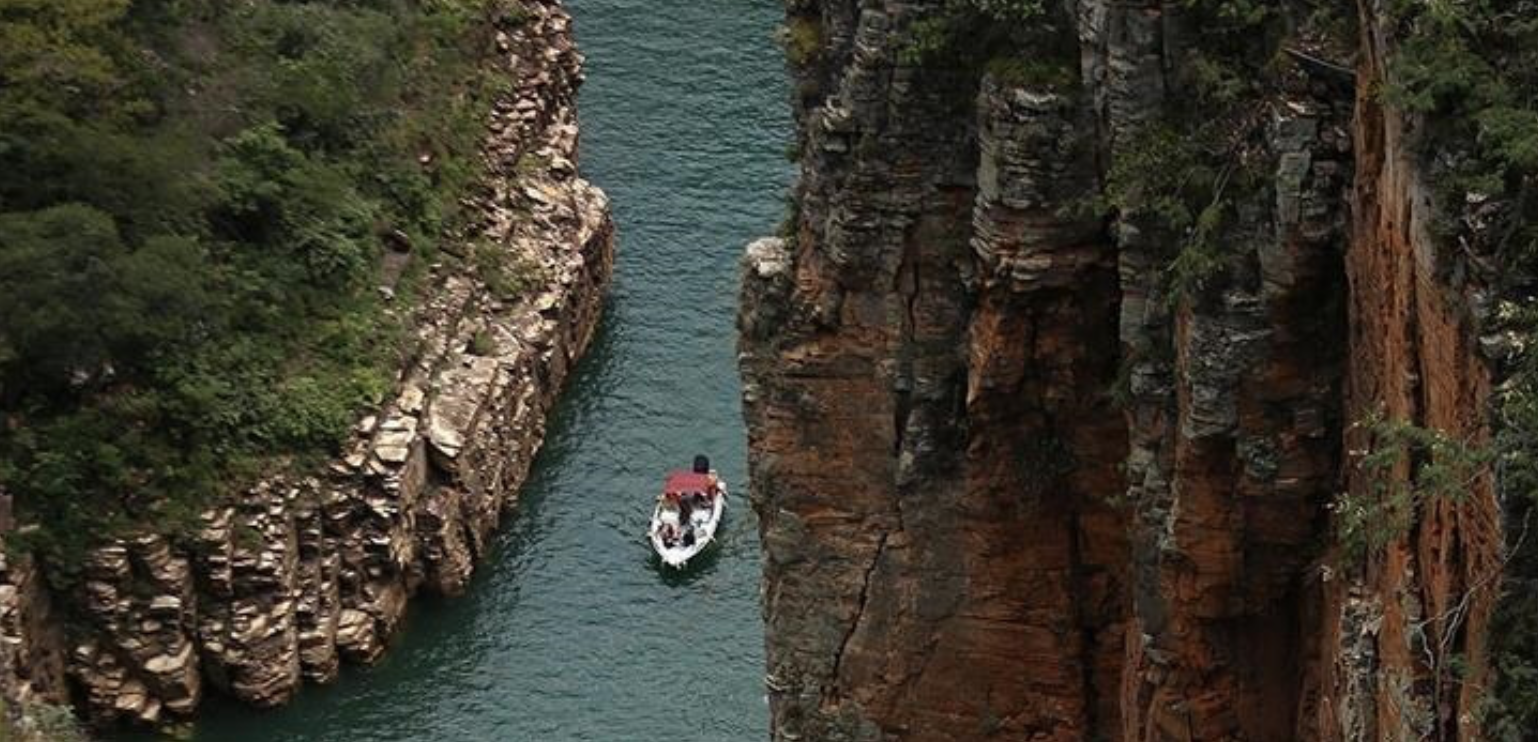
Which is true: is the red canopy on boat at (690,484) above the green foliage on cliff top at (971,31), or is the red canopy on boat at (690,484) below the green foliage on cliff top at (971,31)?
below

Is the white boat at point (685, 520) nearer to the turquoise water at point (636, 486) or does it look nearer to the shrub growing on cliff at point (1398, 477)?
the turquoise water at point (636, 486)

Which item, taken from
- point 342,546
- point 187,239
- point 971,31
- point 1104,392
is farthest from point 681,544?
point 971,31

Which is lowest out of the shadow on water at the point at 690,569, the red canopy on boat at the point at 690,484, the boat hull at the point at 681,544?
the shadow on water at the point at 690,569

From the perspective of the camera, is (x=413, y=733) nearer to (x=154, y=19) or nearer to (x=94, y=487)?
(x=94, y=487)

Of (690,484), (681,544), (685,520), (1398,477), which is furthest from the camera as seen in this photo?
(690,484)

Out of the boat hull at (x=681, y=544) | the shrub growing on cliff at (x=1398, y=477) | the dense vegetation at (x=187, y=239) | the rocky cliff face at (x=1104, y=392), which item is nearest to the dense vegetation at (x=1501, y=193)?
the rocky cliff face at (x=1104, y=392)

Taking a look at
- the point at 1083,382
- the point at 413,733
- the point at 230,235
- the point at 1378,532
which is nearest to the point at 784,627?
the point at 1083,382

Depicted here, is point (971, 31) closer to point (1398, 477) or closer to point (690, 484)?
point (1398, 477)

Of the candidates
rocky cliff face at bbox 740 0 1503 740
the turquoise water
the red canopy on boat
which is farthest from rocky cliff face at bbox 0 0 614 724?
rocky cliff face at bbox 740 0 1503 740
